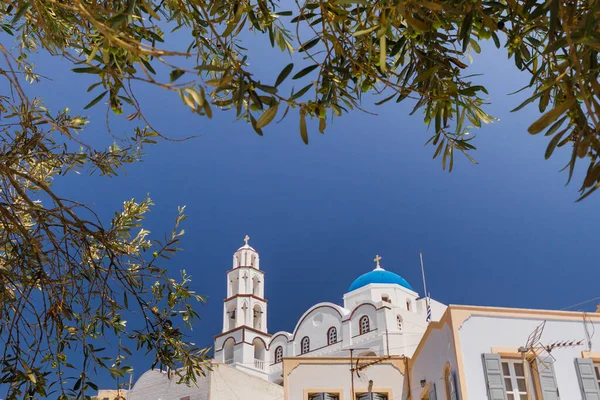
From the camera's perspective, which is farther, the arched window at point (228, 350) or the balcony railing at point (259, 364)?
the arched window at point (228, 350)

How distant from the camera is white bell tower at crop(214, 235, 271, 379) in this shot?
4284 cm

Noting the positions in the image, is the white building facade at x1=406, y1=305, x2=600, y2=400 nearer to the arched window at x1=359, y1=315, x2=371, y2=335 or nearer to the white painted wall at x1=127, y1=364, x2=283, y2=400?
the white painted wall at x1=127, y1=364, x2=283, y2=400

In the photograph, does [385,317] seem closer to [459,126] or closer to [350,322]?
[350,322]

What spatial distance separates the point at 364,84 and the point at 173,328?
272cm

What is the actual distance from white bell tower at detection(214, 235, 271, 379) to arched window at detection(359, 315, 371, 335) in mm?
8504

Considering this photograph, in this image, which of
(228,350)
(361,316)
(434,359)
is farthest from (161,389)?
(228,350)

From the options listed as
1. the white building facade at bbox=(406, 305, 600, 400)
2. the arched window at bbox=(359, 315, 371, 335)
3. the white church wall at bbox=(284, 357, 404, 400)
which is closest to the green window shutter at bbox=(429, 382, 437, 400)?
the white building facade at bbox=(406, 305, 600, 400)

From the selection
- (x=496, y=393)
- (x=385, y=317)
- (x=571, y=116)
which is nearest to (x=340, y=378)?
(x=496, y=393)

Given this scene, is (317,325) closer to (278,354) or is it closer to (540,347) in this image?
(278,354)

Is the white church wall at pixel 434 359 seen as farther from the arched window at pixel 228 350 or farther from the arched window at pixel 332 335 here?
the arched window at pixel 228 350

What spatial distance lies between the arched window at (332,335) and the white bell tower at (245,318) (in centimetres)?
A: 597

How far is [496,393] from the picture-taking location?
13.9 metres

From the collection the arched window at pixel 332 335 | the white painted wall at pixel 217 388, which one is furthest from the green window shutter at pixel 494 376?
the arched window at pixel 332 335

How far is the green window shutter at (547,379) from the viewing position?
1379 centimetres
